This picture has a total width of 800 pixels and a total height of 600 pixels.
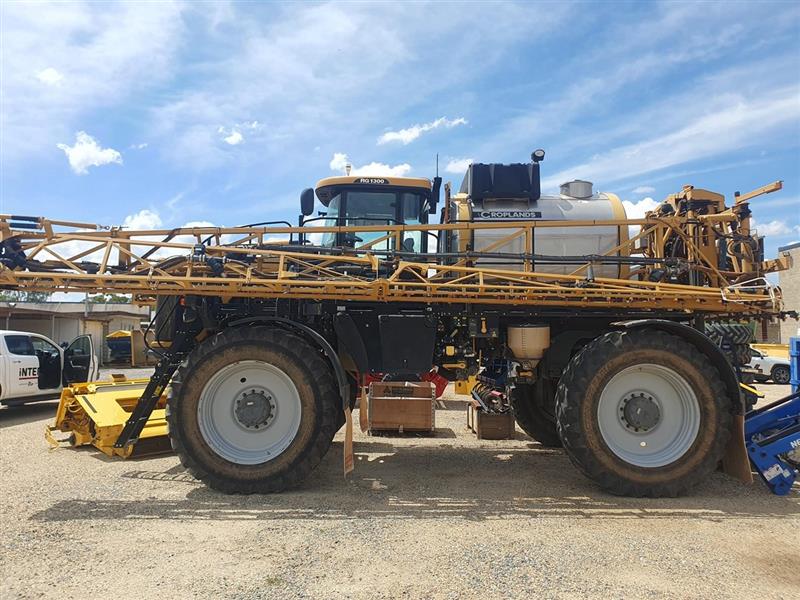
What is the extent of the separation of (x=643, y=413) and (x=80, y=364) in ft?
35.7

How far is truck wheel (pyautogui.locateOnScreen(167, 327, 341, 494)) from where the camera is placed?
5.22 metres

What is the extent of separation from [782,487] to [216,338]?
229 inches

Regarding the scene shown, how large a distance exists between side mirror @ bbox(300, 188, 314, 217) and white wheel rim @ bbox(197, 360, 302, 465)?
6.96 feet

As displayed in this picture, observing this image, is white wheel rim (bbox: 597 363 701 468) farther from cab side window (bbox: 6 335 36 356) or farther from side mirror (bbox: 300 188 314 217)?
cab side window (bbox: 6 335 36 356)

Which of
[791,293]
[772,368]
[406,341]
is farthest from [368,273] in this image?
[791,293]

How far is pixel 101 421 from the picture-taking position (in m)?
6.66

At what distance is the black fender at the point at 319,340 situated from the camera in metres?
5.40

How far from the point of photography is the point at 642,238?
6480 millimetres

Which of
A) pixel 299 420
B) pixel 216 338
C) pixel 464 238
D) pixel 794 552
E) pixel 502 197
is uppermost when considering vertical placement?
pixel 502 197

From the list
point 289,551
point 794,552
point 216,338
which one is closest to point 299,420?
point 216,338

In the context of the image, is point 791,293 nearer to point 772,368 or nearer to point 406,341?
Result: point 772,368

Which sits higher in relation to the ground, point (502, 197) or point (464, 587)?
point (502, 197)

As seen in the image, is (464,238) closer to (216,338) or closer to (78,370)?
(216,338)

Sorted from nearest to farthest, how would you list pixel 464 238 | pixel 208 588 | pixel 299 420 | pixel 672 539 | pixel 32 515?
pixel 208 588
pixel 672 539
pixel 32 515
pixel 299 420
pixel 464 238
